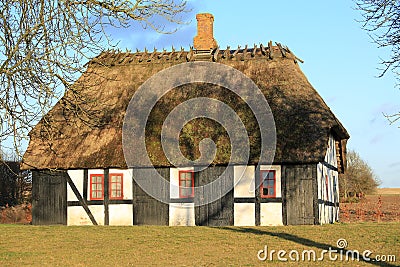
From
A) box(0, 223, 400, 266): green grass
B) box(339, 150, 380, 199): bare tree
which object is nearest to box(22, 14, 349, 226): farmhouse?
box(0, 223, 400, 266): green grass

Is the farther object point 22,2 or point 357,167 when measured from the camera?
point 357,167

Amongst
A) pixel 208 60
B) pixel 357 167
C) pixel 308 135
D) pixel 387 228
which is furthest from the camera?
pixel 357 167

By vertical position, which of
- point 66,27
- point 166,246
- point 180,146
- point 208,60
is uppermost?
point 208,60

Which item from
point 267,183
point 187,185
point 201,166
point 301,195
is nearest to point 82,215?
point 187,185

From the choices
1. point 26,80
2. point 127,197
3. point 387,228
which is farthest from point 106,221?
point 26,80

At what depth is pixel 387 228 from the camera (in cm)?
1827

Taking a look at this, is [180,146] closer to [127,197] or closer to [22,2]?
[127,197]

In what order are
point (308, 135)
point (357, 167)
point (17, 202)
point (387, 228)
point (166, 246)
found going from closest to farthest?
point (166, 246) → point (387, 228) → point (308, 135) → point (17, 202) → point (357, 167)

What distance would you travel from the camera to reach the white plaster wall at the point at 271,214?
20438 millimetres

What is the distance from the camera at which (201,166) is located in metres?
21.2

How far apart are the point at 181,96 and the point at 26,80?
1258 cm

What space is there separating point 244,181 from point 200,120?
10.1ft

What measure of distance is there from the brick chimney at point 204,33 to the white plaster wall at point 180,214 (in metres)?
7.85

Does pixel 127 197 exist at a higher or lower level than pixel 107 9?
lower
